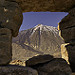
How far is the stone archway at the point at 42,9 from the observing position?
2.02 metres

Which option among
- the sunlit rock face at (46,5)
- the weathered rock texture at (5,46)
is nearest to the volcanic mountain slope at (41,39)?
the sunlit rock face at (46,5)

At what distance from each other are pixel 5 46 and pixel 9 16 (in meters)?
0.64

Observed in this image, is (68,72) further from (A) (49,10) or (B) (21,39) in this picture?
(B) (21,39)

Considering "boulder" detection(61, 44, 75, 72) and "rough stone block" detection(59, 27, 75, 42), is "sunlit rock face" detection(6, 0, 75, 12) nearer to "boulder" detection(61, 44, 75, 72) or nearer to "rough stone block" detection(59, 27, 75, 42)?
"rough stone block" detection(59, 27, 75, 42)

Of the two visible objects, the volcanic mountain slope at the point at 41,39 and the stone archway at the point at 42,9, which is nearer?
the stone archway at the point at 42,9

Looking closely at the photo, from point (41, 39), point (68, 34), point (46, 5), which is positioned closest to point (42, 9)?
point (46, 5)

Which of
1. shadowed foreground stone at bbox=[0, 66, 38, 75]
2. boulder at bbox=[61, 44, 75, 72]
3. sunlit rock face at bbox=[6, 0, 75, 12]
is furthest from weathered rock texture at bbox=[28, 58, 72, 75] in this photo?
sunlit rock face at bbox=[6, 0, 75, 12]

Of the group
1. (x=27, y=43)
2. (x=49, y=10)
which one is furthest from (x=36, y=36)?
(x=49, y=10)

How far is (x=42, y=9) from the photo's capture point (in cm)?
309

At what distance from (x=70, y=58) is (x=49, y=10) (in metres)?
1.64

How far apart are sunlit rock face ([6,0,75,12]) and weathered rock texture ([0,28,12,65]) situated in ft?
3.77

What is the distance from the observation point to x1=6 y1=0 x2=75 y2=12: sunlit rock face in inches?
108

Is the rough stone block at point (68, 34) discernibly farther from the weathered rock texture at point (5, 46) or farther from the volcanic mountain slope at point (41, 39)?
the volcanic mountain slope at point (41, 39)

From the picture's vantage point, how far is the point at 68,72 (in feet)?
7.71
